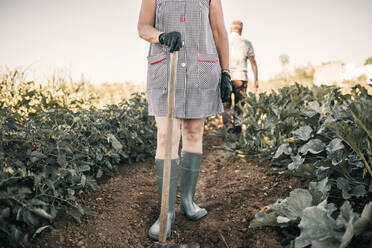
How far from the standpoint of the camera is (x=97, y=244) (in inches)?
72.6

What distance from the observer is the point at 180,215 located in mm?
2387

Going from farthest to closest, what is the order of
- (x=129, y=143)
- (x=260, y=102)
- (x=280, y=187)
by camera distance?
(x=260, y=102) → (x=129, y=143) → (x=280, y=187)

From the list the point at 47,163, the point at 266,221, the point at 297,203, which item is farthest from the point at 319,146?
the point at 47,163

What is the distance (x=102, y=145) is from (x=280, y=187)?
1.61 metres

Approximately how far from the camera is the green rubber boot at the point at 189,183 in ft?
7.34

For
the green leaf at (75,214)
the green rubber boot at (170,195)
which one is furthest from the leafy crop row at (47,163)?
the green rubber boot at (170,195)

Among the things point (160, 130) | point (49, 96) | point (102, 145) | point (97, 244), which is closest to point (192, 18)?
point (160, 130)

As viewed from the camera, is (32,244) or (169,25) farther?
(169,25)

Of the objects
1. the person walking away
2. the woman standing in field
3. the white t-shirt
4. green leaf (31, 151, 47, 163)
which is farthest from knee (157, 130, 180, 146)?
the white t-shirt

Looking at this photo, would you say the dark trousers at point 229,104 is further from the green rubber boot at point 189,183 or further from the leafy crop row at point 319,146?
the green rubber boot at point 189,183

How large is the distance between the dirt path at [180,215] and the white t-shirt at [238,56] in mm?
2032

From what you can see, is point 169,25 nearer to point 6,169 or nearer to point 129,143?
point 6,169

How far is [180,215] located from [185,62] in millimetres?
1218

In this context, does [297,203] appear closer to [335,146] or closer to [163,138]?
[335,146]
